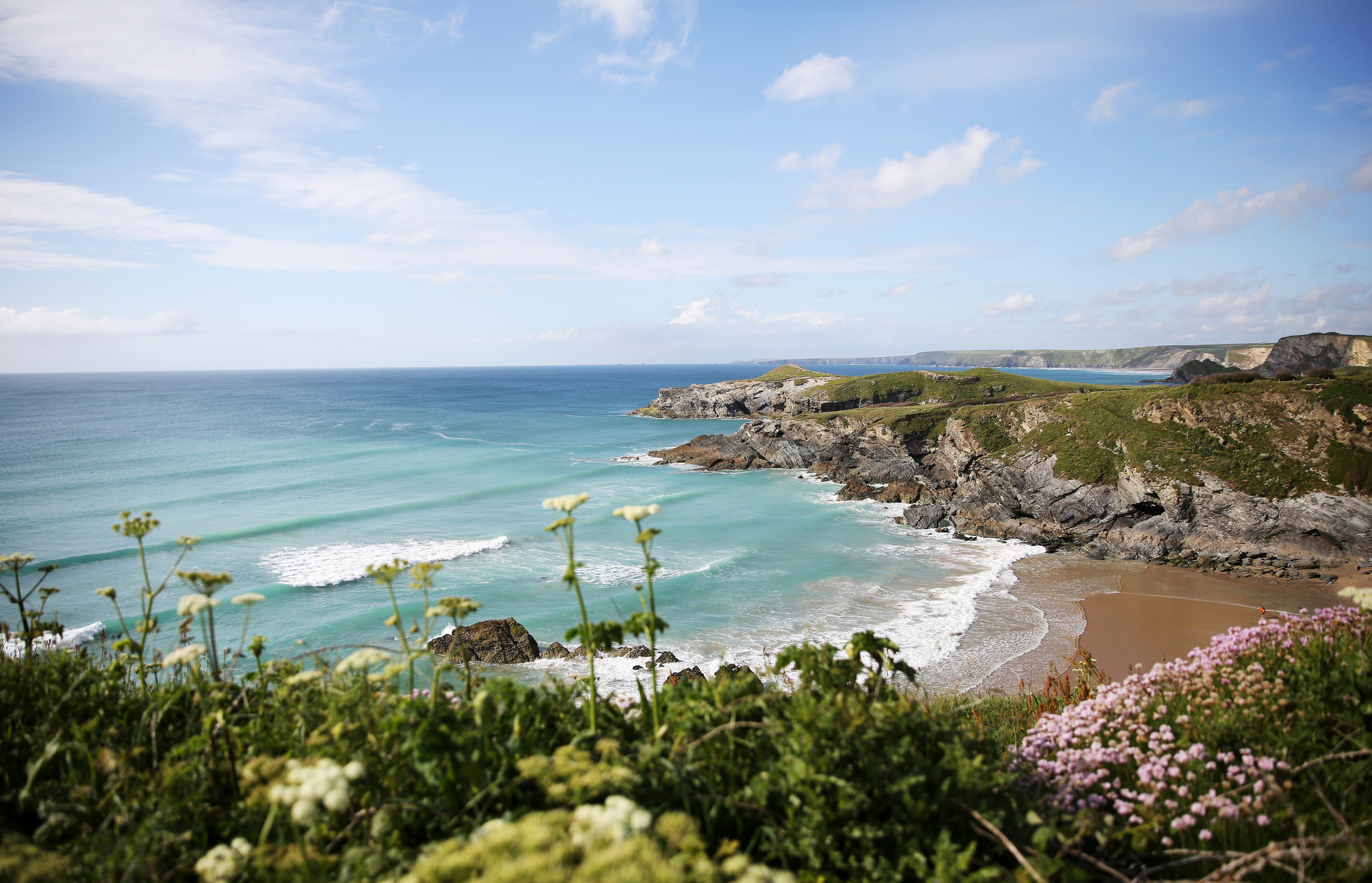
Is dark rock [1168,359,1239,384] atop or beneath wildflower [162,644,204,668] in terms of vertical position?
atop

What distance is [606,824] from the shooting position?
6.78 ft

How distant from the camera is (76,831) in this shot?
2.73m

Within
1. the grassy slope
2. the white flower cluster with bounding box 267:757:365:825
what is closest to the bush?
the grassy slope

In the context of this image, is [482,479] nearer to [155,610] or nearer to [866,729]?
[155,610]

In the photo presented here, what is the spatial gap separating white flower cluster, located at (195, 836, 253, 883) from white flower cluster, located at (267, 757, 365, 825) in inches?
10.3

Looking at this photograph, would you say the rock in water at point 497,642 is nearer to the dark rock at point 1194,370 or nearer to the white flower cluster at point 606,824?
the white flower cluster at point 606,824

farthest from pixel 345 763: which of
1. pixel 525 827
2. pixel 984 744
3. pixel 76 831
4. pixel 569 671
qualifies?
pixel 569 671

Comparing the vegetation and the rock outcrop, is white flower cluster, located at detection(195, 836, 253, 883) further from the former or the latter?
the rock outcrop

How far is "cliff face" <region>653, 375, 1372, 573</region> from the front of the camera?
26375mm

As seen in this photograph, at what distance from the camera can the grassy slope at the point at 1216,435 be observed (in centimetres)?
2748

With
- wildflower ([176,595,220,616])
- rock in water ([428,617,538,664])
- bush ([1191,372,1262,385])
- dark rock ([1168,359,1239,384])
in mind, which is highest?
dark rock ([1168,359,1239,384])

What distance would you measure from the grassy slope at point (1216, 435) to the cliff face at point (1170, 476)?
0.06 meters

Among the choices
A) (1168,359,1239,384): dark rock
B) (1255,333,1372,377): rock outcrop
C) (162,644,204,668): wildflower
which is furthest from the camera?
(1168,359,1239,384): dark rock

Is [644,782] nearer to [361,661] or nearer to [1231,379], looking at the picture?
[361,661]
